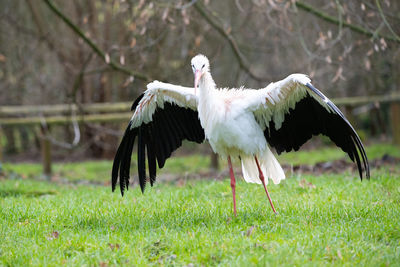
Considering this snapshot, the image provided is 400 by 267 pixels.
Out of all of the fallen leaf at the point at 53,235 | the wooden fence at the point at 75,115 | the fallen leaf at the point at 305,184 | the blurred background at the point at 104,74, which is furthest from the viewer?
the blurred background at the point at 104,74

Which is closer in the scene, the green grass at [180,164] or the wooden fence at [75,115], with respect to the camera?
the wooden fence at [75,115]

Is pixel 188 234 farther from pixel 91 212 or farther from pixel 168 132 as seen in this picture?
pixel 168 132

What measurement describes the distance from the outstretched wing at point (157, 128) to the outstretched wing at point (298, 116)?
89cm

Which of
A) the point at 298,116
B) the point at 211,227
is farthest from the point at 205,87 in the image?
the point at 211,227

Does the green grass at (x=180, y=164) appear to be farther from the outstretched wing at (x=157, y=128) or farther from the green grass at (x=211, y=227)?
the outstretched wing at (x=157, y=128)

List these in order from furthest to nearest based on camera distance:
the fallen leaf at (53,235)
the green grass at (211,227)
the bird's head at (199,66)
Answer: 1. the bird's head at (199,66)
2. the fallen leaf at (53,235)
3. the green grass at (211,227)

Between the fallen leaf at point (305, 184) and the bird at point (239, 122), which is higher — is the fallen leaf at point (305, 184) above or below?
below

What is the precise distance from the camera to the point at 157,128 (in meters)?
6.23

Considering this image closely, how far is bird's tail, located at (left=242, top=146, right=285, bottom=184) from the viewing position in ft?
19.3

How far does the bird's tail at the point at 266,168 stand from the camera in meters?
5.89

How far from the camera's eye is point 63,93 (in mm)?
15617

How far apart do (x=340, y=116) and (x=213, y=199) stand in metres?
2.00

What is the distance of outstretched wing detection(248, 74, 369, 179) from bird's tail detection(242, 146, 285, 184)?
156mm

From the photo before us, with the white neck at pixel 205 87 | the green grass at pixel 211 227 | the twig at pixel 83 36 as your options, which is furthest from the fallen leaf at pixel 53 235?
the twig at pixel 83 36
